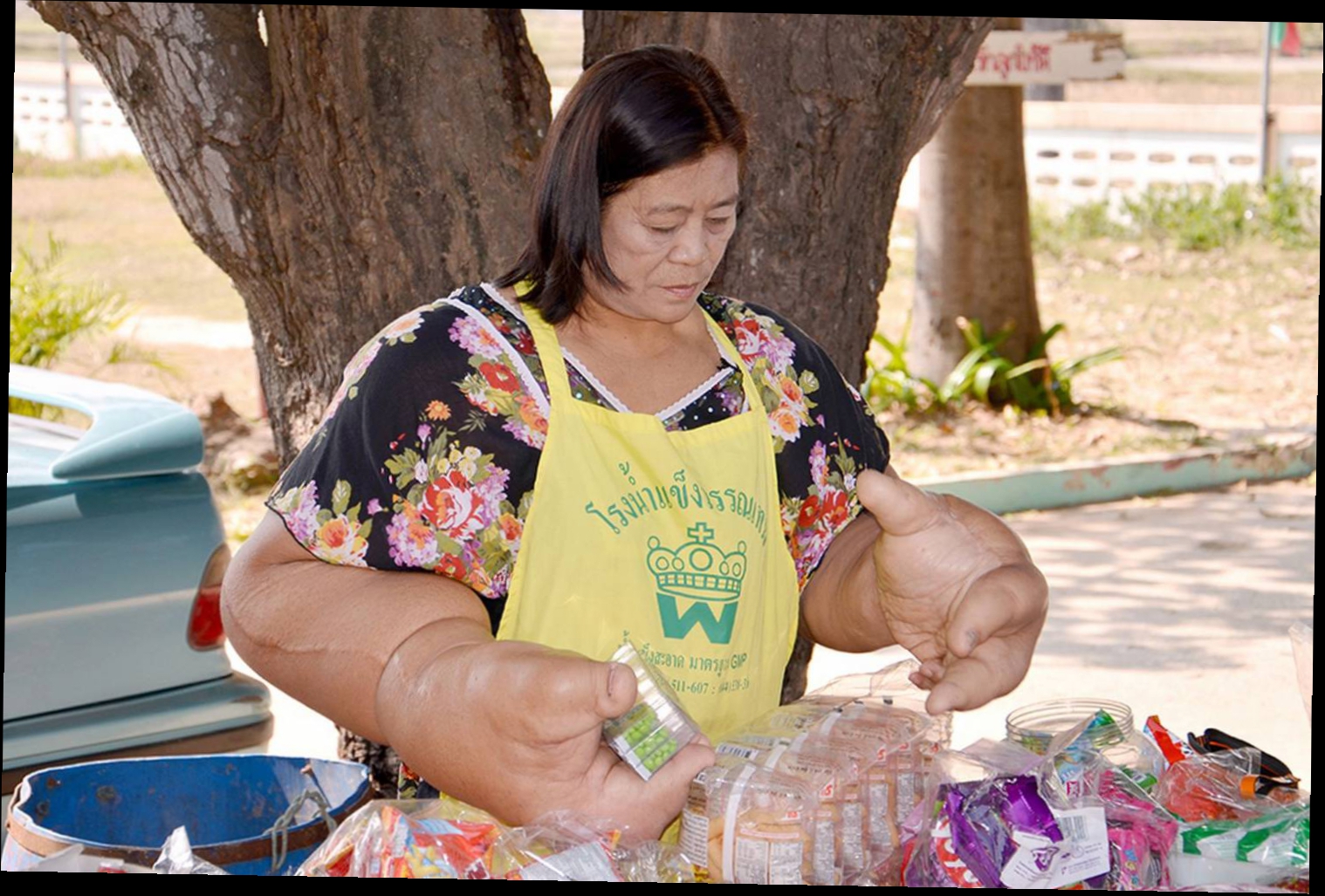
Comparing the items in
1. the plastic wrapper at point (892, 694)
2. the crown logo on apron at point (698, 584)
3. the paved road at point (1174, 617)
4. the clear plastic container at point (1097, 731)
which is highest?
the crown logo on apron at point (698, 584)

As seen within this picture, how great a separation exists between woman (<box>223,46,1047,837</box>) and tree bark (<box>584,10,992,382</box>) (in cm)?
95

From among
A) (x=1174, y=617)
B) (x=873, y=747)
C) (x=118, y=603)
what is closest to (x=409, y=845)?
(x=873, y=747)

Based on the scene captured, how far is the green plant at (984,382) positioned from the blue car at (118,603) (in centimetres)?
614

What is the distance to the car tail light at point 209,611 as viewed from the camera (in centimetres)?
368

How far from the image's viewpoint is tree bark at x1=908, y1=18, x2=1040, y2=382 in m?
9.18

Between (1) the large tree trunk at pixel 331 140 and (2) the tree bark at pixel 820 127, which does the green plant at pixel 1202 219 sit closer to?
(2) the tree bark at pixel 820 127

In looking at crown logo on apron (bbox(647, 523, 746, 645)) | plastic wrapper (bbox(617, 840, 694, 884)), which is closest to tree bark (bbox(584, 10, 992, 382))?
crown logo on apron (bbox(647, 523, 746, 645))

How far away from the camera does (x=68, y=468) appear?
11.6ft

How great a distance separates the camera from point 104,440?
11.9 feet

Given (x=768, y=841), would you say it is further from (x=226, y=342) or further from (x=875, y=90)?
(x=226, y=342)

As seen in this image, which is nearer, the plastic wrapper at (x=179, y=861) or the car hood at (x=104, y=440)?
the plastic wrapper at (x=179, y=861)

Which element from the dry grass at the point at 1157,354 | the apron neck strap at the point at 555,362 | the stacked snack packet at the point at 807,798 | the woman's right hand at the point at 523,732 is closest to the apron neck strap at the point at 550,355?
the apron neck strap at the point at 555,362

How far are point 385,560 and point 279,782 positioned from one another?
73cm

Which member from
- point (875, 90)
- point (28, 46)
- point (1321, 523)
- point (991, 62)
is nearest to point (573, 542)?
point (1321, 523)
